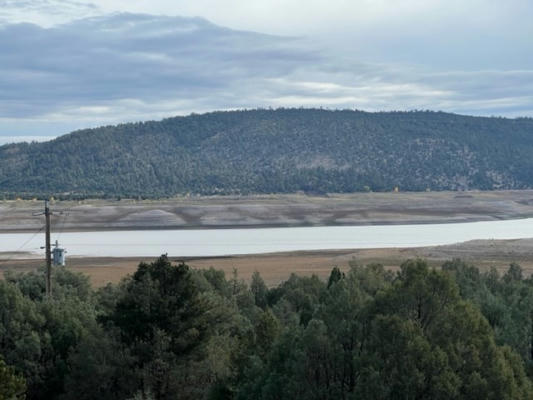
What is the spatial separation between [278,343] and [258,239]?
221 ft

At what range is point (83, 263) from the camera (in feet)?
222

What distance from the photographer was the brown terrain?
64812 mm

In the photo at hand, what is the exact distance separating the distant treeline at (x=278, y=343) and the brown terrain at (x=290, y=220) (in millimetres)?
27040

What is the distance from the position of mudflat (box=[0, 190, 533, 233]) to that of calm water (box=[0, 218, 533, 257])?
5419 millimetres

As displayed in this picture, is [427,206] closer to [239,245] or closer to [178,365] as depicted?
[239,245]

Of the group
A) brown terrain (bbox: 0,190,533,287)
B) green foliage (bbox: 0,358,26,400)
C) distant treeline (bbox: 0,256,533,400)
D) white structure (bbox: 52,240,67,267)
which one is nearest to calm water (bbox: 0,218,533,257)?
brown terrain (bbox: 0,190,533,287)

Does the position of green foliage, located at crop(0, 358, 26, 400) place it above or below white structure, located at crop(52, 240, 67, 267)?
below

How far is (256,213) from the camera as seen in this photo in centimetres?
11469

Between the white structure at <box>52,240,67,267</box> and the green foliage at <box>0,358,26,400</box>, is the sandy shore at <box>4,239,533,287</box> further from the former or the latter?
the green foliage at <box>0,358,26,400</box>

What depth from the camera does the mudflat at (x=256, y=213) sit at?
4178 inches

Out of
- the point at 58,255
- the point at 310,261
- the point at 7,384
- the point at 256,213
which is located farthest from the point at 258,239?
the point at 7,384

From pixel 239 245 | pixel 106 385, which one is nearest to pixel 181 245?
pixel 239 245

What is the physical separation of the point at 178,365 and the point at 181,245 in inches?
2224

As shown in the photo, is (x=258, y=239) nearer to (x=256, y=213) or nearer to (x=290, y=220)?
(x=290, y=220)
